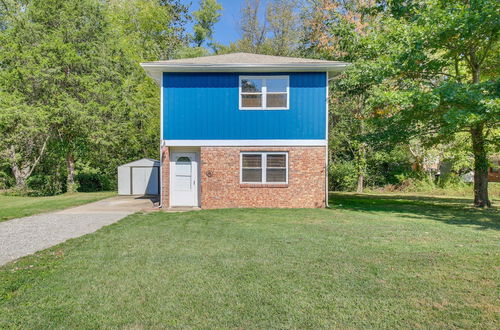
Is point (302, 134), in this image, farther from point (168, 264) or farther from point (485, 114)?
point (168, 264)

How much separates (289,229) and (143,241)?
3255 millimetres

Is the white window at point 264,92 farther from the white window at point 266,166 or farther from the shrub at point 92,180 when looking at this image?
the shrub at point 92,180

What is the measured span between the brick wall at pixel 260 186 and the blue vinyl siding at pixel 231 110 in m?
0.57

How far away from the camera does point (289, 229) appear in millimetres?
7484

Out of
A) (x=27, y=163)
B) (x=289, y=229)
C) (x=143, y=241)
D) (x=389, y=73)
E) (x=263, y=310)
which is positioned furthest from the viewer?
(x=27, y=163)

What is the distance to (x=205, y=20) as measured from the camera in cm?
3186

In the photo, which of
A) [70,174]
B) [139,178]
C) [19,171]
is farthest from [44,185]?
[139,178]

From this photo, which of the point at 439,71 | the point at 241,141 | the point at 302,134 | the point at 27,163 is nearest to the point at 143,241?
the point at 241,141

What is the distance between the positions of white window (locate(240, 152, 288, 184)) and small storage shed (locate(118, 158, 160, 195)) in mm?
7367

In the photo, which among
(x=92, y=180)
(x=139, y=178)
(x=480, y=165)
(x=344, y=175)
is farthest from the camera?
(x=92, y=180)

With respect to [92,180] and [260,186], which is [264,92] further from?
[92,180]

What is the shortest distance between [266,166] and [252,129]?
1412 mm

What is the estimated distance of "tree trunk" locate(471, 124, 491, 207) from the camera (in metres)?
11.7

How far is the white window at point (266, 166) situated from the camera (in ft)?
37.4
